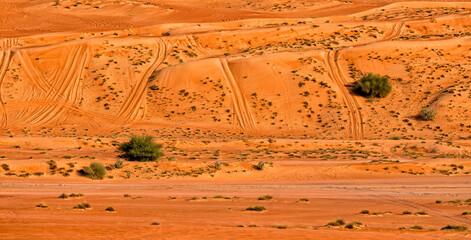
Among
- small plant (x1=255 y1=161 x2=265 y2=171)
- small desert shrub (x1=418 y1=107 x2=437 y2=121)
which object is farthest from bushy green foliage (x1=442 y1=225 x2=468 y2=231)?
small desert shrub (x1=418 y1=107 x2=437 y2=121)

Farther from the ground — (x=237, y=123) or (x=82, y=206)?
(x=237, y=123)

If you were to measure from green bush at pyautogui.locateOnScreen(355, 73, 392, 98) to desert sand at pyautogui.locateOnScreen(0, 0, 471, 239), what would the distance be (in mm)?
615

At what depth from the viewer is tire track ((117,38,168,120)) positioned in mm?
47969

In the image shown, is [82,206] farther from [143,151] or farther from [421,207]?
[143,151]

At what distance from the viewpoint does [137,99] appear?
50.0 meters

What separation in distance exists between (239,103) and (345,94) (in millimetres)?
8455

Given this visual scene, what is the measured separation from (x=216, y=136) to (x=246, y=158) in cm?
991

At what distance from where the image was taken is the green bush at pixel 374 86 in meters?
50.5

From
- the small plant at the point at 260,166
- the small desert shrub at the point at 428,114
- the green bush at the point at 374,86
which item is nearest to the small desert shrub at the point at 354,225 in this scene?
the small plant at the point at 260,166

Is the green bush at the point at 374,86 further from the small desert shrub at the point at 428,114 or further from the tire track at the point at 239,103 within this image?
the tire track at the point at 239,103

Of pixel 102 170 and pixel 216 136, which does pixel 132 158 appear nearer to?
pixel 102 170

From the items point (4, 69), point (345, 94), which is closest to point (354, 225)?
point (345, 94)

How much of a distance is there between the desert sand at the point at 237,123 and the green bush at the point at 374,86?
0.62m

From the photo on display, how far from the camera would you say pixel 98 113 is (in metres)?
48.1
